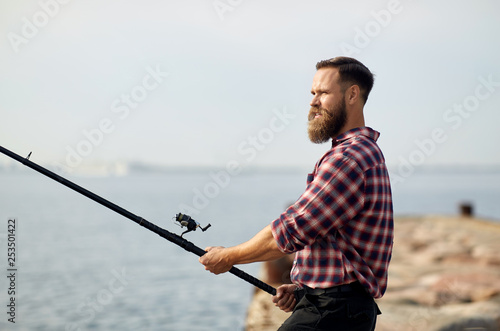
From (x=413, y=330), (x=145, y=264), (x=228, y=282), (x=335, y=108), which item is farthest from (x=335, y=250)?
(x=145, y=264)

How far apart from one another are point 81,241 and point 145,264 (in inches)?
331

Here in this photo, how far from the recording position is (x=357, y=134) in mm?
2963

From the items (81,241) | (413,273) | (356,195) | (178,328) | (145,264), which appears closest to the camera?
(356,195)

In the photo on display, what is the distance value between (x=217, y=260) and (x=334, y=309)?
2.01 feet

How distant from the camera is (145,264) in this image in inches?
1005

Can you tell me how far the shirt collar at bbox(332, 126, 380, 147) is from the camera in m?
2.97

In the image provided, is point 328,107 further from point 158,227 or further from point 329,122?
point 158,227

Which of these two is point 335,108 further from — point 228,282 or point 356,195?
point 228,282

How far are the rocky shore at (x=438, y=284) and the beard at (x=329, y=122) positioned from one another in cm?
431

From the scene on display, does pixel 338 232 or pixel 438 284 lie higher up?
pixel 438 284
